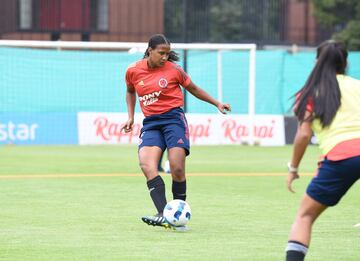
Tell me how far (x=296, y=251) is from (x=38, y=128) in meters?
18.1

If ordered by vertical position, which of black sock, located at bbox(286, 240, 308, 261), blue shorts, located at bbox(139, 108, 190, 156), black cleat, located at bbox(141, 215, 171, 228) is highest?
blue shorts, located at bbox(139, 108, 190, 156)

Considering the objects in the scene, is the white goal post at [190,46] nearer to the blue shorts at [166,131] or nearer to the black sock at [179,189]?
the blue shorts at [166,131]

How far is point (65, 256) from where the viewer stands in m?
8.39

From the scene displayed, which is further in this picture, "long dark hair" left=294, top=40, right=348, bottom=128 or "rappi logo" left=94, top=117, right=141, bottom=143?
"rappi logo" left=94, top=117, right=141, bottom=143

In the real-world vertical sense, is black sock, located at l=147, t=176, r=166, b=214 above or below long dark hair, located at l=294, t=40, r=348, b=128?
below

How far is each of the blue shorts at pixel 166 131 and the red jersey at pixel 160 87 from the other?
70mm

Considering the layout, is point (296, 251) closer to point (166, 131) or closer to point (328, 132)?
point (328, 132)

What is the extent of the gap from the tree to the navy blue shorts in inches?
931

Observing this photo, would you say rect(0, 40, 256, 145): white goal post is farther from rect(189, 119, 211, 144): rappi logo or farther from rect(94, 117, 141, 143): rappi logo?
rect(94, 117, 141, 143): rappi logo

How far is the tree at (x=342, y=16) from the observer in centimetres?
3041

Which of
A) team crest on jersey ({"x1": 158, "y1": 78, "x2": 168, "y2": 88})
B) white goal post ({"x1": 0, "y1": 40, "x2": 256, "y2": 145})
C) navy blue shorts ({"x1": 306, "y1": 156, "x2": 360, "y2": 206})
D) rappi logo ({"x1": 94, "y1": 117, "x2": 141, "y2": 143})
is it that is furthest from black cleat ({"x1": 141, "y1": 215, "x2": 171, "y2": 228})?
rappi logo ({"x1": 94, "y1": 117, "x2": 141, "y2": 143})

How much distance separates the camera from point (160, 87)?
10.6 meters

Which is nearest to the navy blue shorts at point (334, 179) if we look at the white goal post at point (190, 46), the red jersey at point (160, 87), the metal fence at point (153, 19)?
the red jersey at point (160, 87)

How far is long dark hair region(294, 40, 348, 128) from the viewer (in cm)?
716
